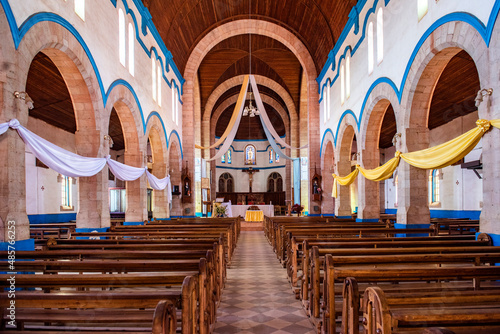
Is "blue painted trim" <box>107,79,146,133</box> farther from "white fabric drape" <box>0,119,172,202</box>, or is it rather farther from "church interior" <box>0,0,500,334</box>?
"white fabric drape" <box>0,119,172,202</box>

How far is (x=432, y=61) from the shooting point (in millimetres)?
8102

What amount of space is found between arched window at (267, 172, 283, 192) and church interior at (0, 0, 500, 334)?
37.2 feet

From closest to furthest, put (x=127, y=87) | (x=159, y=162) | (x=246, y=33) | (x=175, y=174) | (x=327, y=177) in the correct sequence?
(x=127, y=87)
(x=159, y=162)
(x=175, y=174)
(x=327, y=177)
(x=246, y=33)

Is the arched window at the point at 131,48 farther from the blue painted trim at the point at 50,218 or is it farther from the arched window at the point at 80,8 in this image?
the blue painted trim at the point at 50,218

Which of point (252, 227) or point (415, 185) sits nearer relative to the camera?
point (415, 185)

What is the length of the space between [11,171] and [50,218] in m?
11.5

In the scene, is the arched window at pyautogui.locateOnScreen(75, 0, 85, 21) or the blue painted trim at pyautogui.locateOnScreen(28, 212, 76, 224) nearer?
the arched window at pyautogui.locateOnScreen(75, 0, 85, 21)

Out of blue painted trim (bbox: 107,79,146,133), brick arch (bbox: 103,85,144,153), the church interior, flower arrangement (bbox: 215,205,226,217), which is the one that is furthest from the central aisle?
flower arrangement (bbox: 215,205,226,217)

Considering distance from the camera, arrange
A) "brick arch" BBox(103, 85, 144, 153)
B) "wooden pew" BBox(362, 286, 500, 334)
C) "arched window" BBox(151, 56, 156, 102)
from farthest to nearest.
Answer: "arched window" BBox(151, 56, 156, 102) → "brick arch" BBox(103, 85, 144, 153) → "wooden pew" BBox(362, 286, 500, 334)

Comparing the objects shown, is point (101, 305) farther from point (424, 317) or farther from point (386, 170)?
point (386, 170)

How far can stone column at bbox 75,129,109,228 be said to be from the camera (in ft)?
30.0

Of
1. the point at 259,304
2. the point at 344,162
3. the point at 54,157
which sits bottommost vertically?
the point at 259,304

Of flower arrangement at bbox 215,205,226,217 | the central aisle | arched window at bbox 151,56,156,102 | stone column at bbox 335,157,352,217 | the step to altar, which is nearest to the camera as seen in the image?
the central aisle

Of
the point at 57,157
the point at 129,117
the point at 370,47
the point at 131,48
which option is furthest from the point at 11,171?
the point at 370,47
